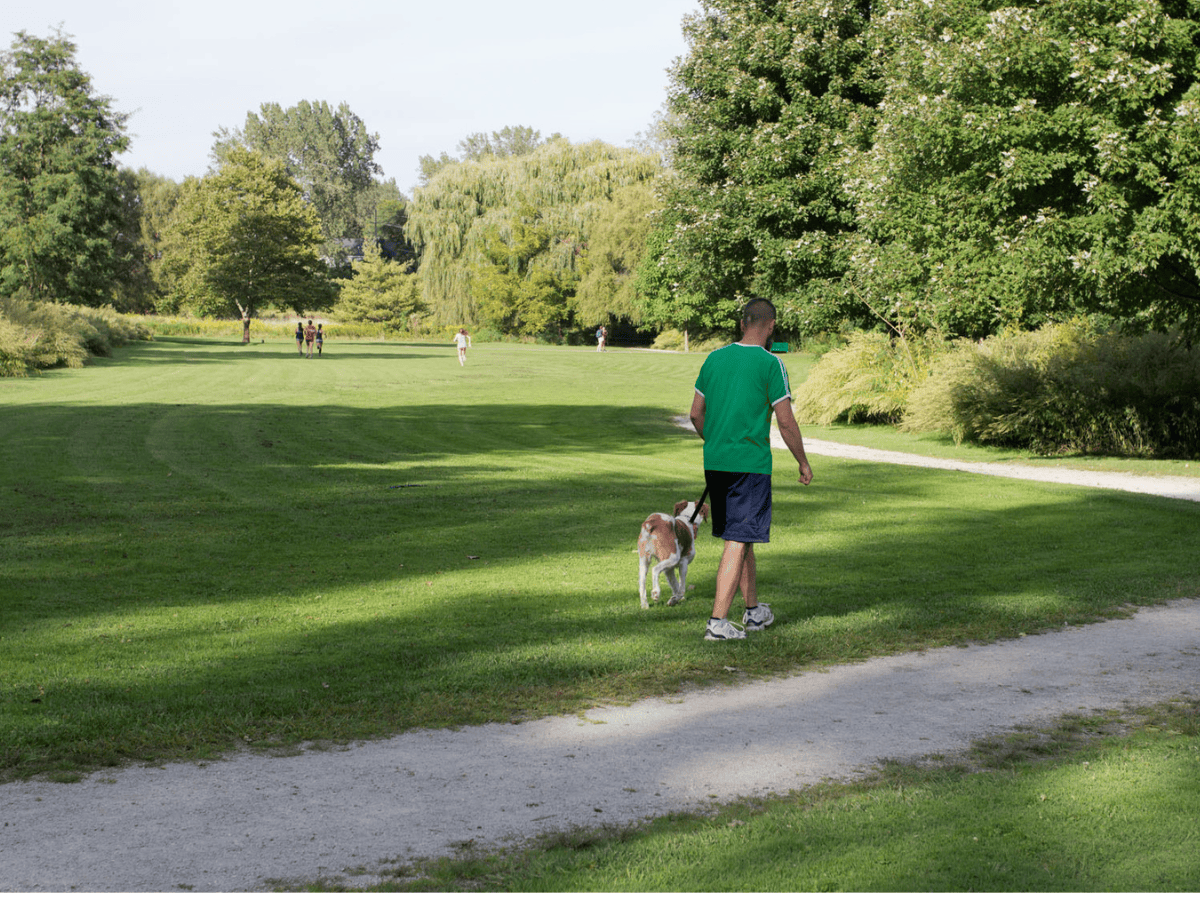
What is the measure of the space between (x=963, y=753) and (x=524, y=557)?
568 centimetres

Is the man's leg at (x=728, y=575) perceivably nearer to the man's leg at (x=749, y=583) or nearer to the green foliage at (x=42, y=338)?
the man's leg at (x=749, y=583)

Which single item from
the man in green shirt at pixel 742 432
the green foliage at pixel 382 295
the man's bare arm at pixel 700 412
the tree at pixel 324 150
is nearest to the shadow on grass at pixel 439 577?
the man in green shirt at pixel 742 432

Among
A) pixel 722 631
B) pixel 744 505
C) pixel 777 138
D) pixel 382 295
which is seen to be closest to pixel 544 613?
pixel 722 631

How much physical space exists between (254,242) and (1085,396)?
52237 millimetres

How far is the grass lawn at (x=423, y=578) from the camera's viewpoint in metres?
5.85

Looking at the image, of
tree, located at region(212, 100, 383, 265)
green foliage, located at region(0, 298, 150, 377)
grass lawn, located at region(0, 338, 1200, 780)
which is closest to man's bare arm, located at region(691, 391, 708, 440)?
grass lawn, located at region(0, 338, 1200, 780)

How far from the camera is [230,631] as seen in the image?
24.1 feet

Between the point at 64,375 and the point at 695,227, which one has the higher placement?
the point at 695,227

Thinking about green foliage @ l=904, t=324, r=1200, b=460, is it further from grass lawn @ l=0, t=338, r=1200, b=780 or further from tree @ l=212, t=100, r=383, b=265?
tree @ l=212, t=100, r=383, b=265

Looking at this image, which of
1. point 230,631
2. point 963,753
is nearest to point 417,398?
point 230,631

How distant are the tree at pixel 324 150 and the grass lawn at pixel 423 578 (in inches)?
4398

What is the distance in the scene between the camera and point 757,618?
24.0ft

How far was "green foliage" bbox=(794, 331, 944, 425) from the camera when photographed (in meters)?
25.6

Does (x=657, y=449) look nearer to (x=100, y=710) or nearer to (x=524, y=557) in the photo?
(x=524, y=557)
